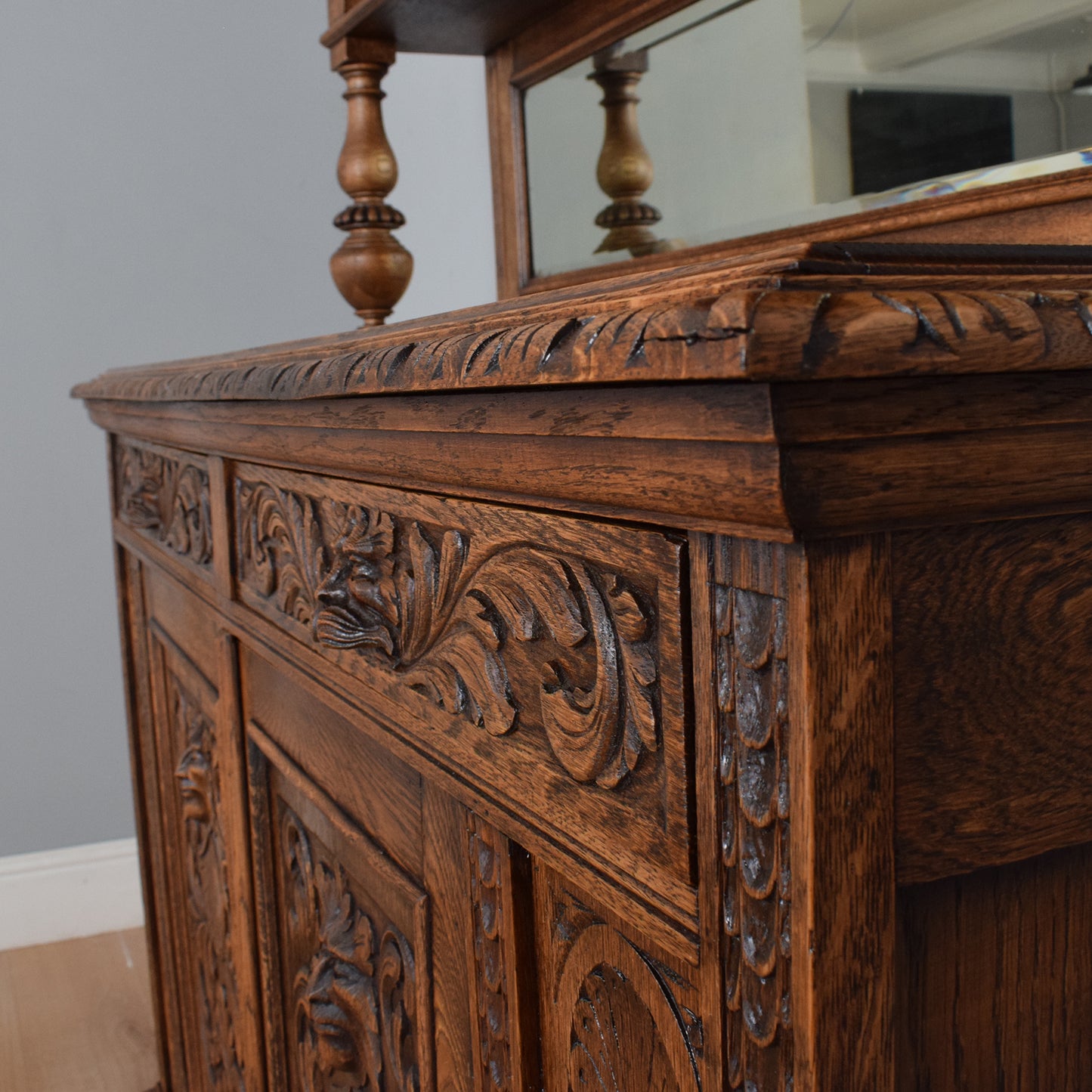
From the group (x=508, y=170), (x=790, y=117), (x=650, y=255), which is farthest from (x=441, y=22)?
(x=790, y=117)

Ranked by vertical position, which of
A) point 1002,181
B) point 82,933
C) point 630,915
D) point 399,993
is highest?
point 1002,181

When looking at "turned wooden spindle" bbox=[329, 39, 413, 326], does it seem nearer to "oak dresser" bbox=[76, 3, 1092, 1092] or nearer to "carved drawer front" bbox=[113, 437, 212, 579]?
"carved drawer front" bbox=[113, 437, 212, 579]

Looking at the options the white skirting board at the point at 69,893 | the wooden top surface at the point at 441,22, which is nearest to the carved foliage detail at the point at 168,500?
the wooden top surface at the point at 441,22

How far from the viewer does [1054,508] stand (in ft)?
0.95

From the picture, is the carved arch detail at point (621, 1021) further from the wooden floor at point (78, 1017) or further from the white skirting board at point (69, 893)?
the white skirting board at point (69, 893)

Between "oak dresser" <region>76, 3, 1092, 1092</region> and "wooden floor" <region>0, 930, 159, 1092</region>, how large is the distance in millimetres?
1472

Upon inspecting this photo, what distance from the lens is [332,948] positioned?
68 centimetres

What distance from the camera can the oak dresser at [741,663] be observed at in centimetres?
25

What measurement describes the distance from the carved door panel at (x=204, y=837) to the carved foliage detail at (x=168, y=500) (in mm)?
48

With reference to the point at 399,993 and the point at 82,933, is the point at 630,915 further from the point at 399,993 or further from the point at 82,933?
the point at 82,933

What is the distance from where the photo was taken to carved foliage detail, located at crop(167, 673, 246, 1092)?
994mm

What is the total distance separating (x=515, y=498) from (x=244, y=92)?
2087 mm

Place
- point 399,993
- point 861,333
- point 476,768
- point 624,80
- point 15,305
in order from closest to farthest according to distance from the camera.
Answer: point 861,333 → point 476,768 → point 399,993 → point 624,80 → point 15,305

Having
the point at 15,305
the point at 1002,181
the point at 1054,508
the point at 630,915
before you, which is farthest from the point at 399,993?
the point at 15,305
